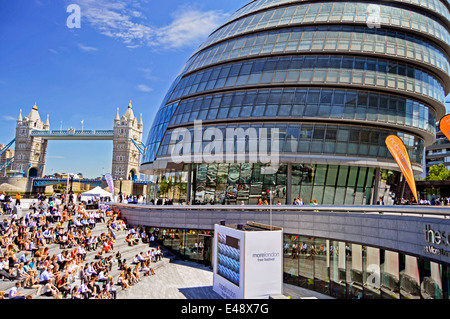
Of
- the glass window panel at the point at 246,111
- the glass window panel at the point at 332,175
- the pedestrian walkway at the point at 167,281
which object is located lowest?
the pedestrian walkway at the point at 167,281

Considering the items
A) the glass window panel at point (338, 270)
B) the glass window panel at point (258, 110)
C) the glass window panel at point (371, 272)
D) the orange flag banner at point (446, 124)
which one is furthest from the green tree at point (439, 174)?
the glass window panel at point (371, 272)

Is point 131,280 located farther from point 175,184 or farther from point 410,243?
point 175,184

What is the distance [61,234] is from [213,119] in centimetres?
1912

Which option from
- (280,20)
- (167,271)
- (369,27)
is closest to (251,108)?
(280,20)

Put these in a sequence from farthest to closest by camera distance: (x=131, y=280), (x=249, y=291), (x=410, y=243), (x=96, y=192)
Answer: (x=96, y=192), (x=131, y=280), (x=249, y=291), (x=410, y=243)

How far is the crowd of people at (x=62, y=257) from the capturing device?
17.9m

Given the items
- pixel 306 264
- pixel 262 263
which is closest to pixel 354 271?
pixel 306 264

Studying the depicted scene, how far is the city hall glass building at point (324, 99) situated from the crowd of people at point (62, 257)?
531 inches

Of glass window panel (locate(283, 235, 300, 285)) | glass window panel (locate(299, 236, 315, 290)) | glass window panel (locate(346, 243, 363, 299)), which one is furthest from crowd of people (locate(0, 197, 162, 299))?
glass window panel (locate(346, 243, 363, 299))

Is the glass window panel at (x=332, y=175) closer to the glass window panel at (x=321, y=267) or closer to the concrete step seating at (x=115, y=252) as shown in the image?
the glass window panel at (x=321, y=267)

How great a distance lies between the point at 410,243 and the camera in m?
17.2

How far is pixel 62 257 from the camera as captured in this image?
2098 centimetres

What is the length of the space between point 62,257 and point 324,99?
26800mm

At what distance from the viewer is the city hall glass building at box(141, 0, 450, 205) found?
34.5 m
